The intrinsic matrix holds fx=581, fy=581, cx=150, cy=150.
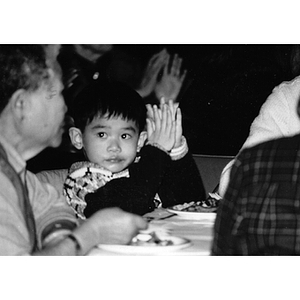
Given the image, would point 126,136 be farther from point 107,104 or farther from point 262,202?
point 262,202

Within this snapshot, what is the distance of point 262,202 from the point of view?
5.96 feet

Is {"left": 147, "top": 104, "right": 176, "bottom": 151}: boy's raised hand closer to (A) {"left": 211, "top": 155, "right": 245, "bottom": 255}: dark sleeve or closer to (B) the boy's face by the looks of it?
(B) the boy's face

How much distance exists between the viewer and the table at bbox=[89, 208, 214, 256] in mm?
2359

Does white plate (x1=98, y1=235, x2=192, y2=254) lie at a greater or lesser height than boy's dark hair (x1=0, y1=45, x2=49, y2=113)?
lesser

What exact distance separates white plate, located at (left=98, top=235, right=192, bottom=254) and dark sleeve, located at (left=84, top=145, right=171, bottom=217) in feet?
0.58

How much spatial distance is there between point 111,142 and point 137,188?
0.79 ft

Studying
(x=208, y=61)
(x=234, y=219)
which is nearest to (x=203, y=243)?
(x=234, y=219)

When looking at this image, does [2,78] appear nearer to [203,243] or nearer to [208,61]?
[208,61]

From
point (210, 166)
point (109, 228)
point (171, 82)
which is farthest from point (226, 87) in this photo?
point (109, 228)

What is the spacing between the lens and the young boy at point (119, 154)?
8.34 feet

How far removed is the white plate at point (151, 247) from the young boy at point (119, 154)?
0.59 feet

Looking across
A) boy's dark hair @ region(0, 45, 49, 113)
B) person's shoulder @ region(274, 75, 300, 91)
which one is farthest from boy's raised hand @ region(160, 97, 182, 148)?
boy's dark hair @ region(0, 45, 49, 113)

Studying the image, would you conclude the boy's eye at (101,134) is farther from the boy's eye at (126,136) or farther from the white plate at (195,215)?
the white plate at (195,215)

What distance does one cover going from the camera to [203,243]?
93.7 inches
